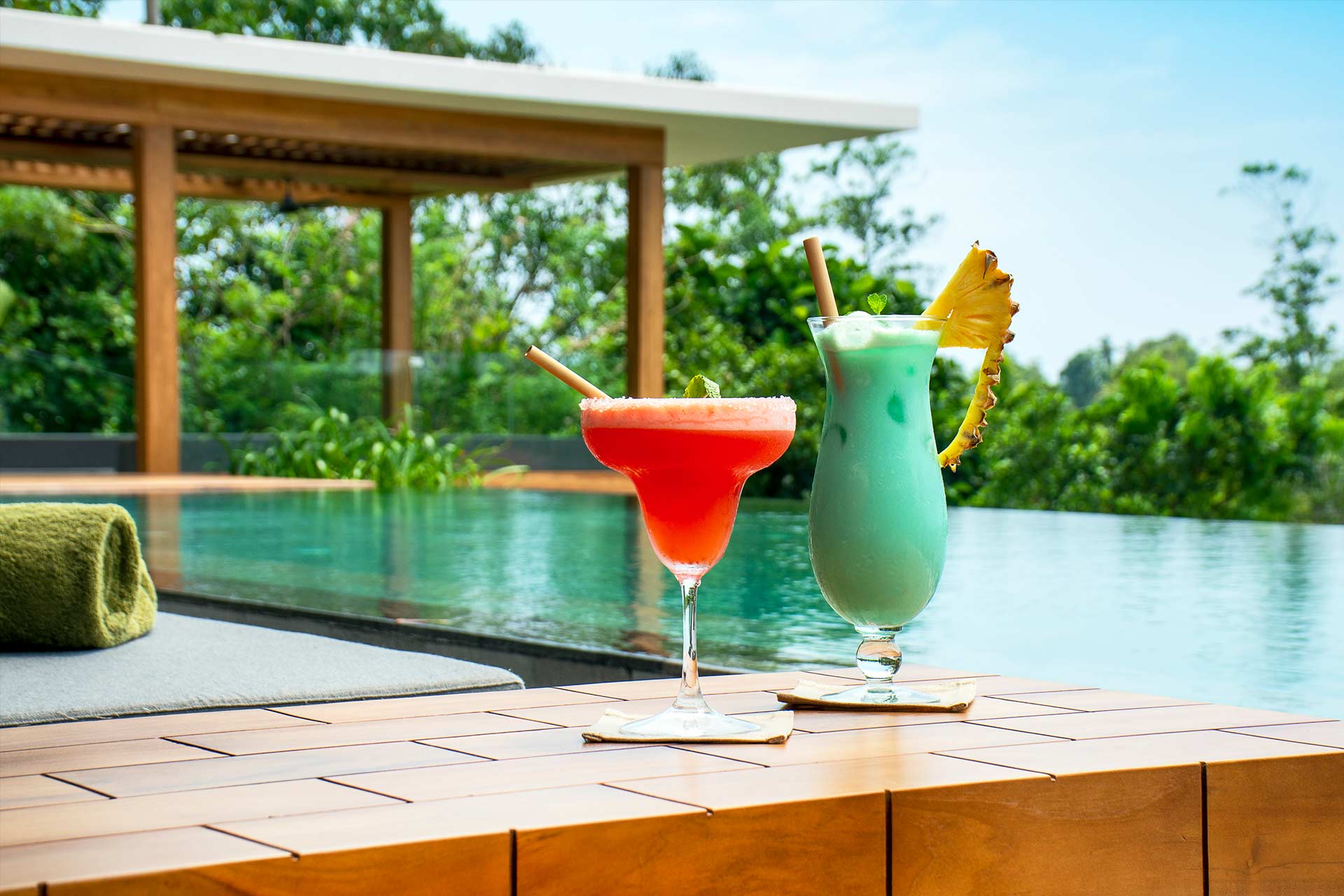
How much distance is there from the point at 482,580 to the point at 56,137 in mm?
8280

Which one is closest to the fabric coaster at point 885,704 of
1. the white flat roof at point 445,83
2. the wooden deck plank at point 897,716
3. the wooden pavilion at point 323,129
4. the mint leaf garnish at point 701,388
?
the wooden deck plank at point 897,716

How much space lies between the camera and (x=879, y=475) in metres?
1.29

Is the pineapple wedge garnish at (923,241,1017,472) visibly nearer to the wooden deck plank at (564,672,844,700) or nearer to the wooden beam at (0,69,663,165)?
the wooden deck plank at (564,672,844,700)

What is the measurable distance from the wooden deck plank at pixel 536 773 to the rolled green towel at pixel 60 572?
3.68ft

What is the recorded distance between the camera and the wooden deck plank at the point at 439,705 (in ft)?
4.40

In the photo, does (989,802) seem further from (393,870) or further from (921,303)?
(921,303)

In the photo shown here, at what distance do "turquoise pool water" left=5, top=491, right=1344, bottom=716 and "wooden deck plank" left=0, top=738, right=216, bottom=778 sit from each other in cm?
123

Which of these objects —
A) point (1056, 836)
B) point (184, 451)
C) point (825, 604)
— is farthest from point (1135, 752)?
point (184, 451)

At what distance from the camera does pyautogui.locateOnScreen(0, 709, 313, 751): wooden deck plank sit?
1220 millimetres

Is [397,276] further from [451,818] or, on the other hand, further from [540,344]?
[451,818]

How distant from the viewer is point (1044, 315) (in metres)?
22.5

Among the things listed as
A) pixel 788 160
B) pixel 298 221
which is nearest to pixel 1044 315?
pixel 788 160

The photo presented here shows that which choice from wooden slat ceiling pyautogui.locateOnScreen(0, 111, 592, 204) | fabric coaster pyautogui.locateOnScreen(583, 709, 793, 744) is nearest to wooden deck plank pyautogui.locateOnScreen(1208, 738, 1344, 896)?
fabric coaster pyautogui.locateOnScreen(583, 709, 793, 744)

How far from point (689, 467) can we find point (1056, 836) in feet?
1.27
